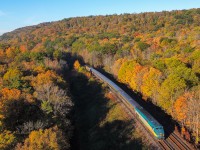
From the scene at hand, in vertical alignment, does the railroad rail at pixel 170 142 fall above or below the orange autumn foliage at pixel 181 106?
below

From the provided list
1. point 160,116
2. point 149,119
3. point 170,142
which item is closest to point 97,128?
point 160,116

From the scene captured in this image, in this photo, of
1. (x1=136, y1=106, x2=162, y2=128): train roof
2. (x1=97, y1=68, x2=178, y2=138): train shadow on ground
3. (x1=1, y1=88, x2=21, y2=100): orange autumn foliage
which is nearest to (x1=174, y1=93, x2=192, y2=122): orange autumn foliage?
(x1=97, y1=68, x2=178, y2=138): train shadow on ground

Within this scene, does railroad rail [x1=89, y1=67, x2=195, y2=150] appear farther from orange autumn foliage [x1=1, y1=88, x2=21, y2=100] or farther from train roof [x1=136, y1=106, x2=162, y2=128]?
orange autumn foliage [x1=1, y1=88, x2=21, y2=100]

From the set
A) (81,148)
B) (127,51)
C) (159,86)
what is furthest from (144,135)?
(127,51)

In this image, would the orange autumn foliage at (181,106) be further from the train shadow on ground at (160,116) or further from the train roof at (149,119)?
the train roof at (149,119)

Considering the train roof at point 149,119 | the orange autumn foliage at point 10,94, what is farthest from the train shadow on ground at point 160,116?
the orange autumn foliage at point 10,94

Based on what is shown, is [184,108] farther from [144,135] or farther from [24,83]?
[24,83]

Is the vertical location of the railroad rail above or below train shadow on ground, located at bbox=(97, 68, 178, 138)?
above

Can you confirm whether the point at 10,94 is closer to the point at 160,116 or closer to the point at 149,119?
the point at 149,119
